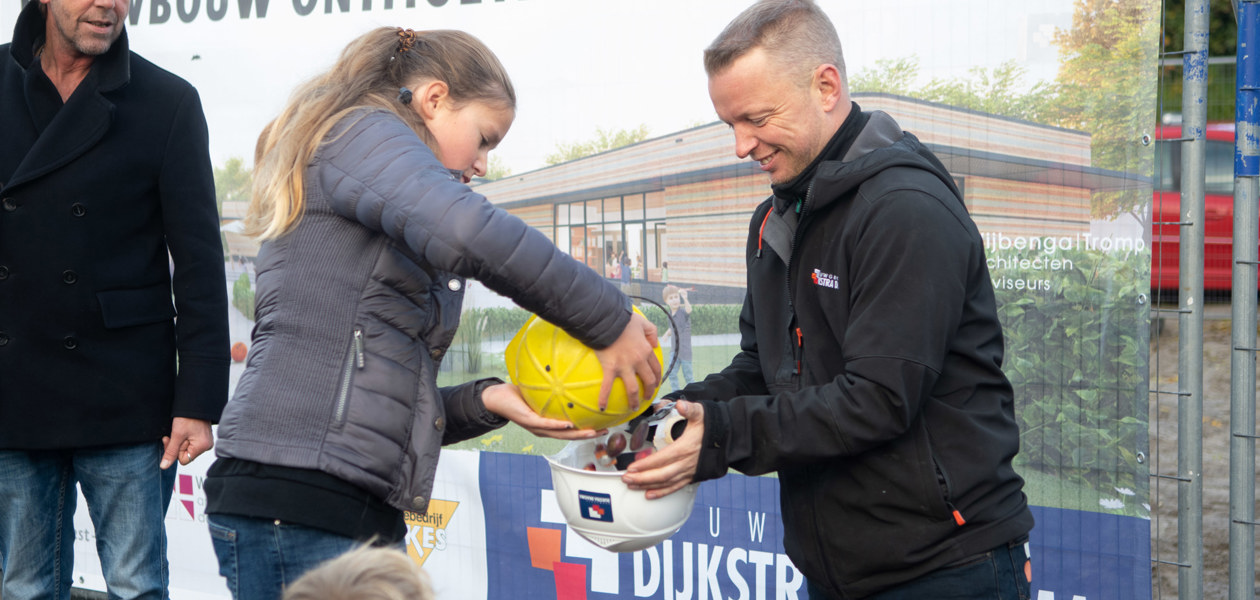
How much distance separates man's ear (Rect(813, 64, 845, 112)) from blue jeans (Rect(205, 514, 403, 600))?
1297 mm

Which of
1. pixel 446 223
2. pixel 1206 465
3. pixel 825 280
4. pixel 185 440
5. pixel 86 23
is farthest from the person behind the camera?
pixel 1206 465

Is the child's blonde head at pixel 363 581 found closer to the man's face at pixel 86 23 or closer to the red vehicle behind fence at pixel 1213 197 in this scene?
the man's face at pixel 86 23

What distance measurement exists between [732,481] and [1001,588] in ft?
5.49

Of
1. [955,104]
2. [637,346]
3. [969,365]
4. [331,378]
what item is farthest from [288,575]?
[955,104]

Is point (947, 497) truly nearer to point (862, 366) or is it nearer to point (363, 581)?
point (862, 366)

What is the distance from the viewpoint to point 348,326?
176 cm

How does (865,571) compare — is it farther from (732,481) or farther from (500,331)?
(500,331)

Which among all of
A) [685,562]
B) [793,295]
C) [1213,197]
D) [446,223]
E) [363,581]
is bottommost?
[685,562]

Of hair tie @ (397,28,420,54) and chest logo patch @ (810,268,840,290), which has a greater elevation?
hair tie @ (397,28,420,54)

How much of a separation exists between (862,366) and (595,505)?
2.17 ft

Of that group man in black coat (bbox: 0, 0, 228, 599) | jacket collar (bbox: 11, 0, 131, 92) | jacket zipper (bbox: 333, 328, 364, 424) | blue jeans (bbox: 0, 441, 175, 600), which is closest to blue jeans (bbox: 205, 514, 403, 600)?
jacket zipper (bbox: 333, 328, 364, 424)

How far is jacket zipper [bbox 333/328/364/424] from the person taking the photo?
5.74 feet

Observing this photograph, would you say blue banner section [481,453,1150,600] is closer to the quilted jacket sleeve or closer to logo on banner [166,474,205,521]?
logo on banner [166,474,205,521]

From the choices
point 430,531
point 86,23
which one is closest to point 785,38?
point 86,23
